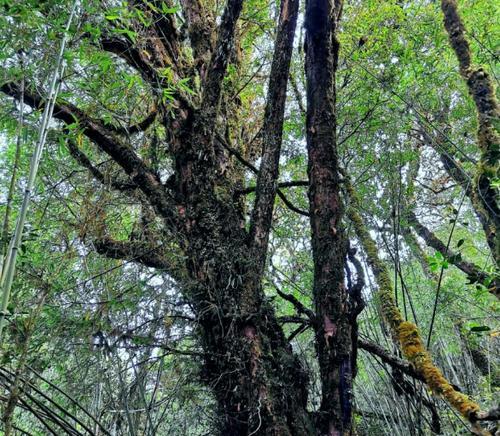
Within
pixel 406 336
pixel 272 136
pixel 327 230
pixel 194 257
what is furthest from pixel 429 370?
pixel 272 136

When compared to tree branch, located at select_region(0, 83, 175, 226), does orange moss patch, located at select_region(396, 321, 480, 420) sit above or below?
below

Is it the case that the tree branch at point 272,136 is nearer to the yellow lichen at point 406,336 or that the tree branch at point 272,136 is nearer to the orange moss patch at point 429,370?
the yellow lichen at point 406,336

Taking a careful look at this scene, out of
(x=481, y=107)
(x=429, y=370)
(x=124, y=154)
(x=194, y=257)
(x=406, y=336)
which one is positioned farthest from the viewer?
(x=481, y=107)

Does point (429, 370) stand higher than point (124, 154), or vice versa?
point (124, 154)

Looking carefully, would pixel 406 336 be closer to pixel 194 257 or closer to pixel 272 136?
pixel 194 257

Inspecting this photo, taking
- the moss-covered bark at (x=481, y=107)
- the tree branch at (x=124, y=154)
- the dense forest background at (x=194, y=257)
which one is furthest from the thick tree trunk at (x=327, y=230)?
the moss-covered bark at (x=481, y=107)

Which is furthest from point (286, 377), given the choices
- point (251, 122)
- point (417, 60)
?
point (417, 60)

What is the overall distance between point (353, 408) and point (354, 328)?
0.87 feet

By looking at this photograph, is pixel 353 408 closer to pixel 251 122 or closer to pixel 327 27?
pixel 327 27

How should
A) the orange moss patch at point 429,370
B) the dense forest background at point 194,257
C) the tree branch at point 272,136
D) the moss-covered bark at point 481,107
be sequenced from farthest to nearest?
the moss-covered bark at point 481,107 → the tree branch at point 272,136 → the dense forest background at point 194,257 → the orange moss patch at point 429,370

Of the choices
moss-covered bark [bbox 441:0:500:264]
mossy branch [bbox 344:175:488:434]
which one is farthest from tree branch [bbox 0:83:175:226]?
moss-covered bark [bbox 441:0:500:264]

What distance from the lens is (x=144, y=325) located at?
168 centimetres

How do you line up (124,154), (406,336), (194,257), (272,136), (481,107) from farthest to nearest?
(481,107) → (124,154) → (272,136) → (194,257) → (406,336)

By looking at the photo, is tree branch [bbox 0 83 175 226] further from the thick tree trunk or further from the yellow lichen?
the yellow lichen
